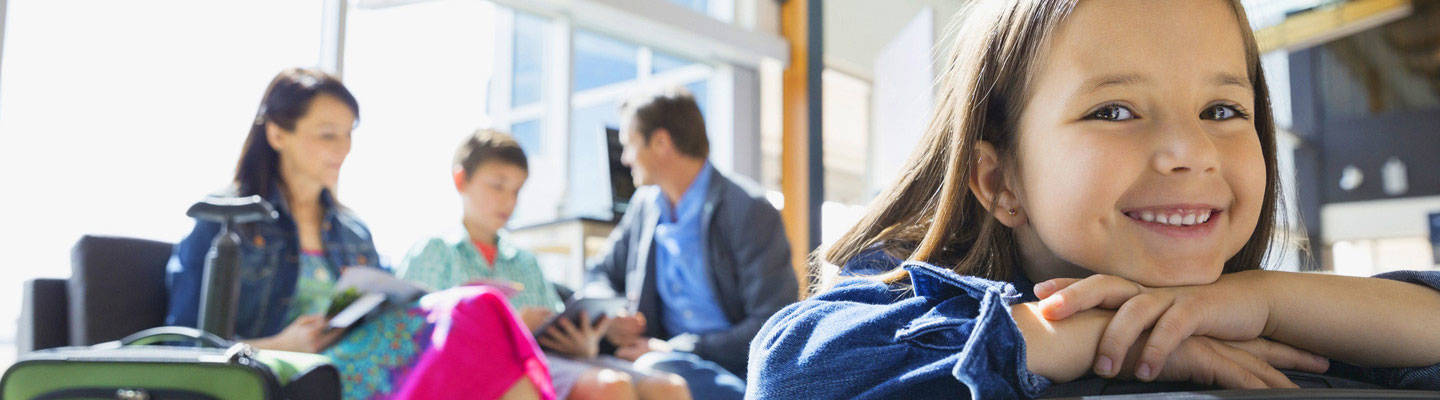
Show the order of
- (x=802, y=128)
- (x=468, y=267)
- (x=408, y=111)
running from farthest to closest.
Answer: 1. (x=802, y=128)
2. (x=408, y=111)
3. (x=468, y=267)

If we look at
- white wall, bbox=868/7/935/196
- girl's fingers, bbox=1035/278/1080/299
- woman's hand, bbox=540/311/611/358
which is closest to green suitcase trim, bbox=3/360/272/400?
woman's hand, bbox=540/311/611/358

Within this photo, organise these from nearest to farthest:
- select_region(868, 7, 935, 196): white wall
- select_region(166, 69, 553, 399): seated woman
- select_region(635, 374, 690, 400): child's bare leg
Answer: select_region(166, 69, 553, 399): seated woman < select_region(635, 374, 690, 400): child's bare leg < select_region(868, 7, 935, 196): white wall

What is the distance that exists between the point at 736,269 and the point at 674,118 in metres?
0.50

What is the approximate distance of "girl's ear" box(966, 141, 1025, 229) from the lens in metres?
0.75

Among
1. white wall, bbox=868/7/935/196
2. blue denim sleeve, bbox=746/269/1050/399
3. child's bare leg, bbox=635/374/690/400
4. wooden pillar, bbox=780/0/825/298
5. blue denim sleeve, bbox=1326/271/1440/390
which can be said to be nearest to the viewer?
blue denim sleeve, bbox=746/269/1050/399

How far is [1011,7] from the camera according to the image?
0.73m

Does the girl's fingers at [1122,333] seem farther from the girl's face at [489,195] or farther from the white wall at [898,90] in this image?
the white wall at [898,90]

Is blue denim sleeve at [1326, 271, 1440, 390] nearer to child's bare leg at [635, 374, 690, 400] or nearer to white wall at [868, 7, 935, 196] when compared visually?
child's bare leg at [635, 374, 690, 400]

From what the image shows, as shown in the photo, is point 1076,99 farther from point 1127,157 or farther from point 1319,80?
point 1319,80

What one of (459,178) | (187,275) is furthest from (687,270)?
(187,275)

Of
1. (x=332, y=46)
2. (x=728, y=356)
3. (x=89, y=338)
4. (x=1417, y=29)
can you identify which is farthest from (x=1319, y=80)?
(x=89, y=338)

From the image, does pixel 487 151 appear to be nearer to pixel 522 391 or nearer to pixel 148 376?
pixel 522 391

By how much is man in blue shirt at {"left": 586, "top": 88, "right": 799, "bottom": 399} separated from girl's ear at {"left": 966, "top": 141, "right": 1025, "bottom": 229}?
5.39 ft

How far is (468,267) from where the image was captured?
2.57 m
